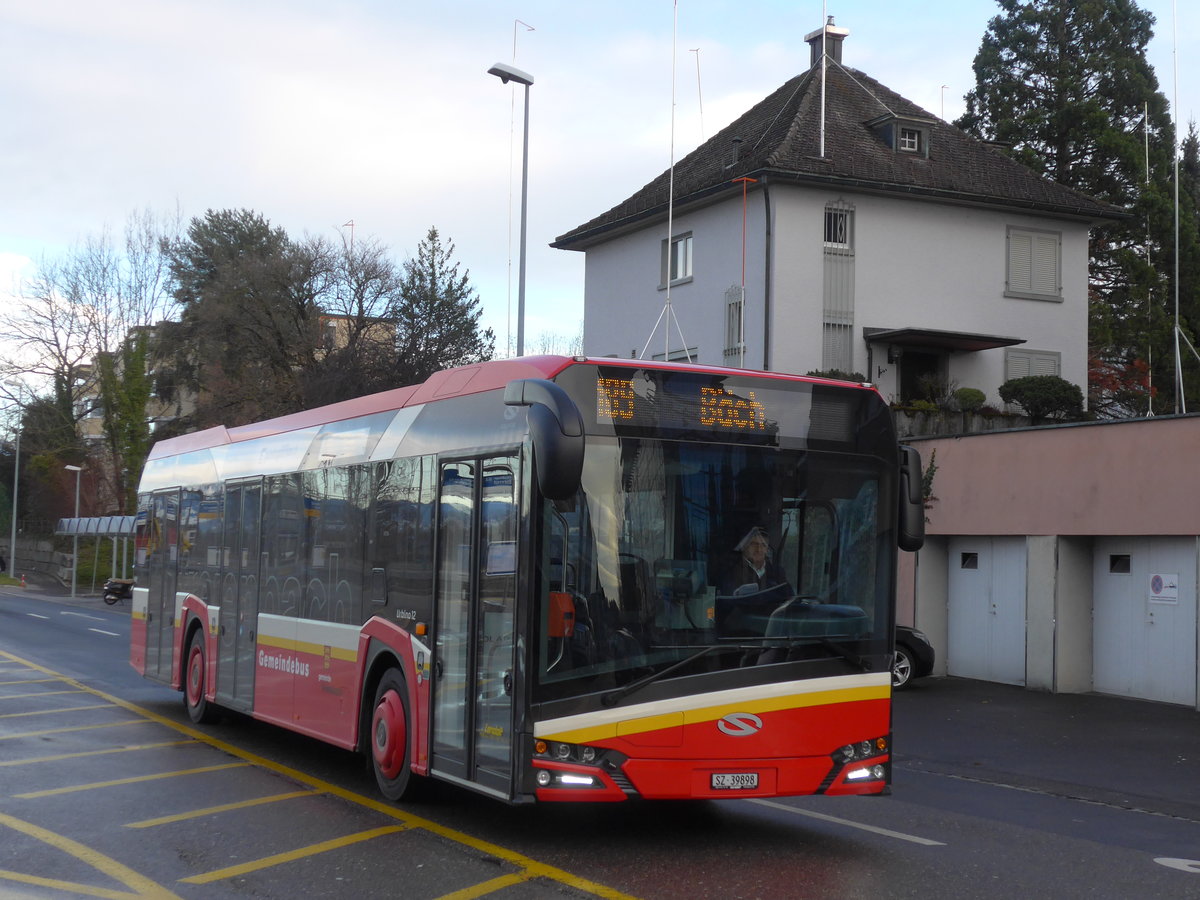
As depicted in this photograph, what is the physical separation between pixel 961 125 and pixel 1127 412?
14294 mm

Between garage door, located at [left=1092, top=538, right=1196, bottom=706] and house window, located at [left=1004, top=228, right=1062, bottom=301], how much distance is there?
16069mm

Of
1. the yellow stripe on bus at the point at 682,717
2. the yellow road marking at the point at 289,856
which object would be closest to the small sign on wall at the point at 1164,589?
the yellow stripe on bus at the point at 682,717

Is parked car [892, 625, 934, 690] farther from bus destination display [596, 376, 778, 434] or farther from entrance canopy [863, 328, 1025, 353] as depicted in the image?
entrance canopy [863, 328, 1025, 353]

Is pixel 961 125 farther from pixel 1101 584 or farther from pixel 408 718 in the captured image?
pixel 408 718

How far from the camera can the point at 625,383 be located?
832 cm

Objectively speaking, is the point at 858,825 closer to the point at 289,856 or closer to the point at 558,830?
the point at 558,830

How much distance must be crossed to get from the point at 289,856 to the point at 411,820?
1273 millimetres

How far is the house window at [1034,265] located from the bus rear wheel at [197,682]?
26.1m

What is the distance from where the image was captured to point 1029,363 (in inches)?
1401

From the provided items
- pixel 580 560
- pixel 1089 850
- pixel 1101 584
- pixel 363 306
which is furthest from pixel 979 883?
pixel 363 306

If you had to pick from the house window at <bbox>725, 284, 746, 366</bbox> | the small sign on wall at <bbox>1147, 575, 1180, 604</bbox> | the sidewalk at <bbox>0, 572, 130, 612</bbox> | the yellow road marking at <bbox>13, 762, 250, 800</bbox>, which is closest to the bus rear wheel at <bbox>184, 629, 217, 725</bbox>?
the yellow road marking at <bbox>13, 762, 250, 800</bbox>

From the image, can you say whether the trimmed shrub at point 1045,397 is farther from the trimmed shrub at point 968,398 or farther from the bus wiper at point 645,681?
the bus wiper at point 645,681

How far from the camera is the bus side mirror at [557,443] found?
24.0 feet

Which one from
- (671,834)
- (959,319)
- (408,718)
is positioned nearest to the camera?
(671,834)
